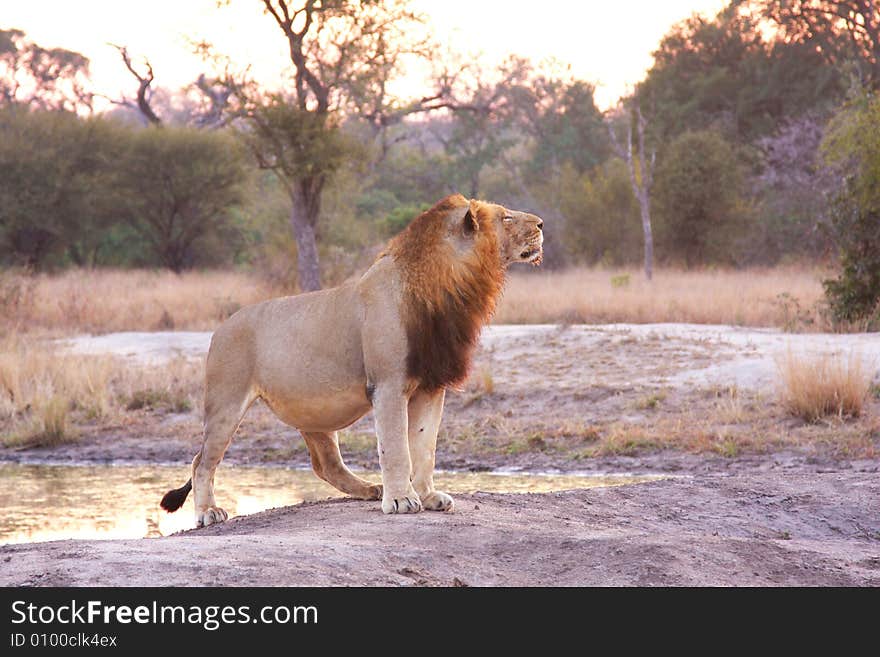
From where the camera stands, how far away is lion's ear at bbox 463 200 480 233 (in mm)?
5824

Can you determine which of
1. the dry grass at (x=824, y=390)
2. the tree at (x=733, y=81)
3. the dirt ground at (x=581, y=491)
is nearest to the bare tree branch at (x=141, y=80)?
the tree at (x=733, y=81)

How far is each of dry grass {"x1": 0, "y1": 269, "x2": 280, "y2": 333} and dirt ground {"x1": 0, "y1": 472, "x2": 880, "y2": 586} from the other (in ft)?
37.6

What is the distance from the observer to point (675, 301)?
17.2 meters

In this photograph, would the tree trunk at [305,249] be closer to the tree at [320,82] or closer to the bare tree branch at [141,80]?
the tree at [320,82]

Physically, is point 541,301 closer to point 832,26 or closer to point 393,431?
point 393,431

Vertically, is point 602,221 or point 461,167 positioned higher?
point 461,167

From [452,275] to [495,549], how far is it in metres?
1.32

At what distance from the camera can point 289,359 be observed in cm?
612

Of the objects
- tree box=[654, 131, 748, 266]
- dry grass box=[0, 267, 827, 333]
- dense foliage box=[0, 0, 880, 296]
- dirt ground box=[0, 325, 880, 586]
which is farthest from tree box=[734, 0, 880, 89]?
dirt ground box=[0, 325, 880, 586]

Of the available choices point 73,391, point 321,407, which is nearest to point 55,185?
Answer: point 73,391

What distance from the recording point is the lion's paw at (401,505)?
18.9ft

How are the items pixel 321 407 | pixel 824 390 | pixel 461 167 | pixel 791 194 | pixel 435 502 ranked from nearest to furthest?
pixel 435 502
pixel 321 407
pixel 824 390
pixel 791 194
pixel 461 167

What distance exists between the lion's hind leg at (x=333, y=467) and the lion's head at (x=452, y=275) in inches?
41.5

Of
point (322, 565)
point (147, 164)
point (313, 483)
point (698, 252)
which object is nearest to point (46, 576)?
point (322, 565)
